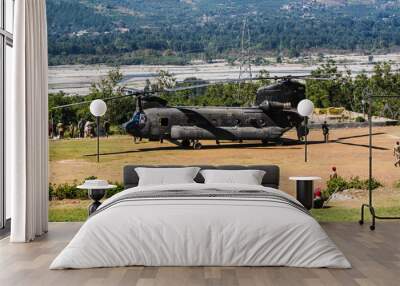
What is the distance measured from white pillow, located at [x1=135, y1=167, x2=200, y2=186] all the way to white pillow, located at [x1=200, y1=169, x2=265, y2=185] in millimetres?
192

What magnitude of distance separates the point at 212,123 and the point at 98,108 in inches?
58.0

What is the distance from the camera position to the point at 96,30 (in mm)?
9719

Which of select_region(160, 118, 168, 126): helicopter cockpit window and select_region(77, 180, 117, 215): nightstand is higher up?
select_region(160, 118, 168, 126): helicopter cockpit window

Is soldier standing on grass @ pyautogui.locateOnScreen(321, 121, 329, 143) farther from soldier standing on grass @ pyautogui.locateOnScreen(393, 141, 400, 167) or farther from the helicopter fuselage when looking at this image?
soldier standing on grass @ pyautogui.locateOnScreen(393, 141, 400, 167)

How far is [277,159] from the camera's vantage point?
8938mm

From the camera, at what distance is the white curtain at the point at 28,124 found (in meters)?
6.69

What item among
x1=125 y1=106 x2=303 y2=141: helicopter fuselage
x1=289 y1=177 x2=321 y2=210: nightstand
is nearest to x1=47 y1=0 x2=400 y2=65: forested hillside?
x1=125 y1=106 x2=303 y2=141: helicopter fuselage

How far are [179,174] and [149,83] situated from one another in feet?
6.18

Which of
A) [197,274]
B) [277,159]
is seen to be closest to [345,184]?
[277,159]

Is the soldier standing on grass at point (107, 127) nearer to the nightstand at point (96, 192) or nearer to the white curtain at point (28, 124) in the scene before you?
the nightstand at point (96, 192)

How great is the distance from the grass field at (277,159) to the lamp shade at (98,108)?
0.36 meters

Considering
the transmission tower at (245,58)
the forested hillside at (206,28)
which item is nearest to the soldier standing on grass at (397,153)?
the forested hillside at (206,28)

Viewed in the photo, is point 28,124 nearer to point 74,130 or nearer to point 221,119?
point 74,130

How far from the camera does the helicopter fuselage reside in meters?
8.99
